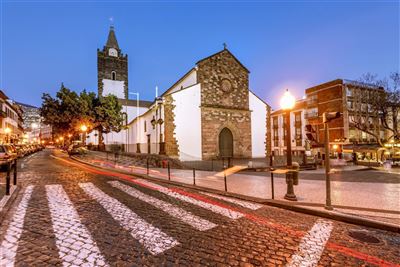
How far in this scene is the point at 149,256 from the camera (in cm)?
323

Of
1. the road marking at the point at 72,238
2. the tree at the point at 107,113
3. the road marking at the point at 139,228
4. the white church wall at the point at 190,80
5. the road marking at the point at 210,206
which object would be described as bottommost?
the road marking at the point at 210,206

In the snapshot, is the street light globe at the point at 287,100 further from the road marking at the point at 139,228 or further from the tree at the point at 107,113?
the tree at the point at 107,113

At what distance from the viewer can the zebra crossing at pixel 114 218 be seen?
10.7 ft

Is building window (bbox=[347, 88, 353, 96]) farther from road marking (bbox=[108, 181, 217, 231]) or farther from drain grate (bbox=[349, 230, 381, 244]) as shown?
road marking (bbox=[108, 181, 217, 231])

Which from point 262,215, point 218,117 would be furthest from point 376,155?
point 262,215

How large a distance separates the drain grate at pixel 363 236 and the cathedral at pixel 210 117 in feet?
54.7

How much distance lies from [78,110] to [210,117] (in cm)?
1807

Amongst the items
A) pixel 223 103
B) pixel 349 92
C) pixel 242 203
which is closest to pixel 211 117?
pixel 223 103

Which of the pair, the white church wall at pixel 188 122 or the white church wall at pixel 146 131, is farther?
the white church wall at pixel 146 131

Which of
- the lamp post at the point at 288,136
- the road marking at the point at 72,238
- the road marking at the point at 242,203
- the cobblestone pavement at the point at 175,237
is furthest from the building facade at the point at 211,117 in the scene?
the road marking at the point at 72,238

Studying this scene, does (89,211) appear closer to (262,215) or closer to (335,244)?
(262,215)

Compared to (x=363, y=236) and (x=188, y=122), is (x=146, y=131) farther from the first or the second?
(x=363, y=236)

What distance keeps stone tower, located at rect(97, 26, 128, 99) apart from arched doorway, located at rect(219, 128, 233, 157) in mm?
30969

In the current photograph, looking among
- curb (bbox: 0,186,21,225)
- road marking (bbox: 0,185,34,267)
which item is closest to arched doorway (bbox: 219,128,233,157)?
curb (bbox: 0,186,21,225)
